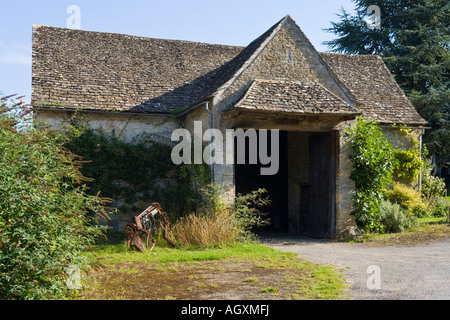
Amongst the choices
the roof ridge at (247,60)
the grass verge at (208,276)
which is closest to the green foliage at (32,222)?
the grass verge at (208,276)

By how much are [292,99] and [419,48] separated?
15.4m

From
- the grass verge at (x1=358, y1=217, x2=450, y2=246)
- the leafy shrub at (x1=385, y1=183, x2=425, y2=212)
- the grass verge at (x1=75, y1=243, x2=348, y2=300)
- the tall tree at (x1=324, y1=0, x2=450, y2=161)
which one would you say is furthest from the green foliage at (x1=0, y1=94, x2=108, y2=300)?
the tall tree at (x1=324, y1=0, x2=450, y2=161)

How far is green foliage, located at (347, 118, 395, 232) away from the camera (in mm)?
12750

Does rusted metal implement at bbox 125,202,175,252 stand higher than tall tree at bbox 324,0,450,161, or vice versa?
tall tree at bbox 324,0,450,161

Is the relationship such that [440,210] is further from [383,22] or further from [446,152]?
[383,22]

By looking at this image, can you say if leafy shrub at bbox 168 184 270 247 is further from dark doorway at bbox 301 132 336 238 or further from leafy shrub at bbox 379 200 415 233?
leafy shrub at bbox 379 200 415 233

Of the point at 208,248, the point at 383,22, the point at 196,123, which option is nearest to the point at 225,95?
the point at 196,123

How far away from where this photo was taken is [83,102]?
13.5 metres

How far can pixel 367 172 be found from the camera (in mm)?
12836

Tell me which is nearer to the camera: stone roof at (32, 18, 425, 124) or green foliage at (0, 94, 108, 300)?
green foliage at (0, 94, 108, 300)

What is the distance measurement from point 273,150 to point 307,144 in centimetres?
276

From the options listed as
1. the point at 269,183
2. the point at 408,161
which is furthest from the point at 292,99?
the point at 269,183

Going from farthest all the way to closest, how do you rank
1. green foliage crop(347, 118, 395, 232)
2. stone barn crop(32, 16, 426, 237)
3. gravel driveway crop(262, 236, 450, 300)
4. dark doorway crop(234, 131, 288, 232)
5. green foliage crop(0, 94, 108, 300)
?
dark doorway crop(234, 131, 288, 232) → green foliage crop(347, 118, 395, 232) → stone barn crop(32, 16, 426, 237) → gravel driveway crop(262, 236, 450, 300) → green foliage crop(0, 94, 108, 300)

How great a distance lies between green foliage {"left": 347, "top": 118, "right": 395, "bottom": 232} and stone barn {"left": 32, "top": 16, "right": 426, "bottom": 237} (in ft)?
0.94
